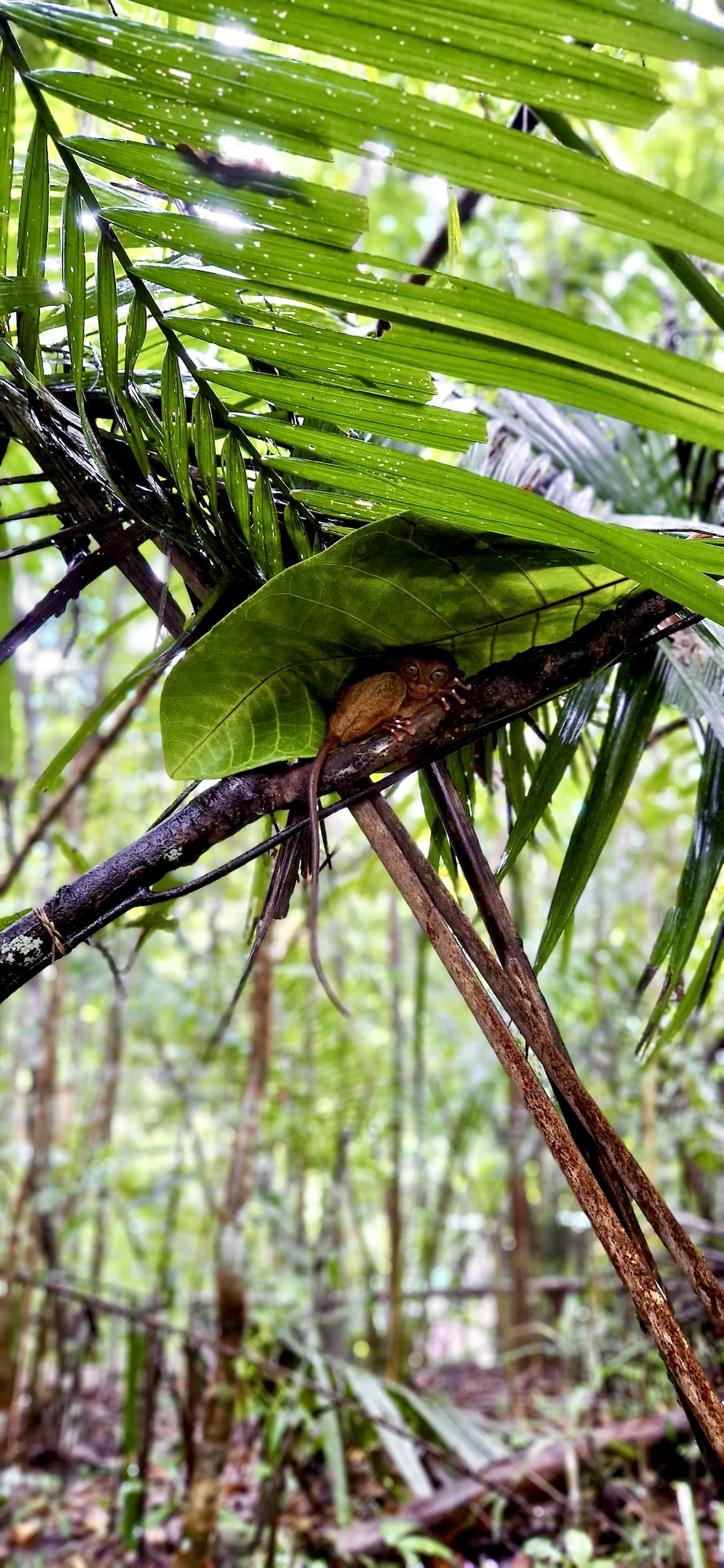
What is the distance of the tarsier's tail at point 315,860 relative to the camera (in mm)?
515

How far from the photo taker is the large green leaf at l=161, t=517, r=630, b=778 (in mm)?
588

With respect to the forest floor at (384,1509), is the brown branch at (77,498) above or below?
above

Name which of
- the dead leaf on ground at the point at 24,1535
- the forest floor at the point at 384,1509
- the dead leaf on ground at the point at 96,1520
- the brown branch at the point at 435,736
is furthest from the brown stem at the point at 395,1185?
the brown branch at the point at 435,736

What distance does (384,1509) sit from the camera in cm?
246

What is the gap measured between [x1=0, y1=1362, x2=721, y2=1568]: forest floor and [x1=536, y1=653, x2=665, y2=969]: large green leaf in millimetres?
1642

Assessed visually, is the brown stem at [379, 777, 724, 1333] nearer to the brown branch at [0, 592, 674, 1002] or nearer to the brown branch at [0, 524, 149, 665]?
the brown branch at [0, 592, 674, 1002]

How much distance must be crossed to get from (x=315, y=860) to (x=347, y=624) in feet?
0.52

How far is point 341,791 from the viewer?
66 centimetres

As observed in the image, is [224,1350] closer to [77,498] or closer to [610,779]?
[610,779]

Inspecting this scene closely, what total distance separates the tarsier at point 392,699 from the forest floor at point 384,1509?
1826 mm

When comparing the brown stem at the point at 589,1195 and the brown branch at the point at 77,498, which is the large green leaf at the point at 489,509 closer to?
the brown branch at the point at 77,498

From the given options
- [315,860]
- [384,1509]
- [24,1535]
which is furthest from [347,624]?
[24,1535]

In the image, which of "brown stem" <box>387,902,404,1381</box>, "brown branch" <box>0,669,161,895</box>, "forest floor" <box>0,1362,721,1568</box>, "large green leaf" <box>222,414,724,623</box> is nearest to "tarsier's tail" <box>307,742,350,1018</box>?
"large green leaf" <box>222,414,724,623</box>

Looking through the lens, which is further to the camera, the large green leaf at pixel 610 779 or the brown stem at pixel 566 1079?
the large green leaf at pixel 610 779
